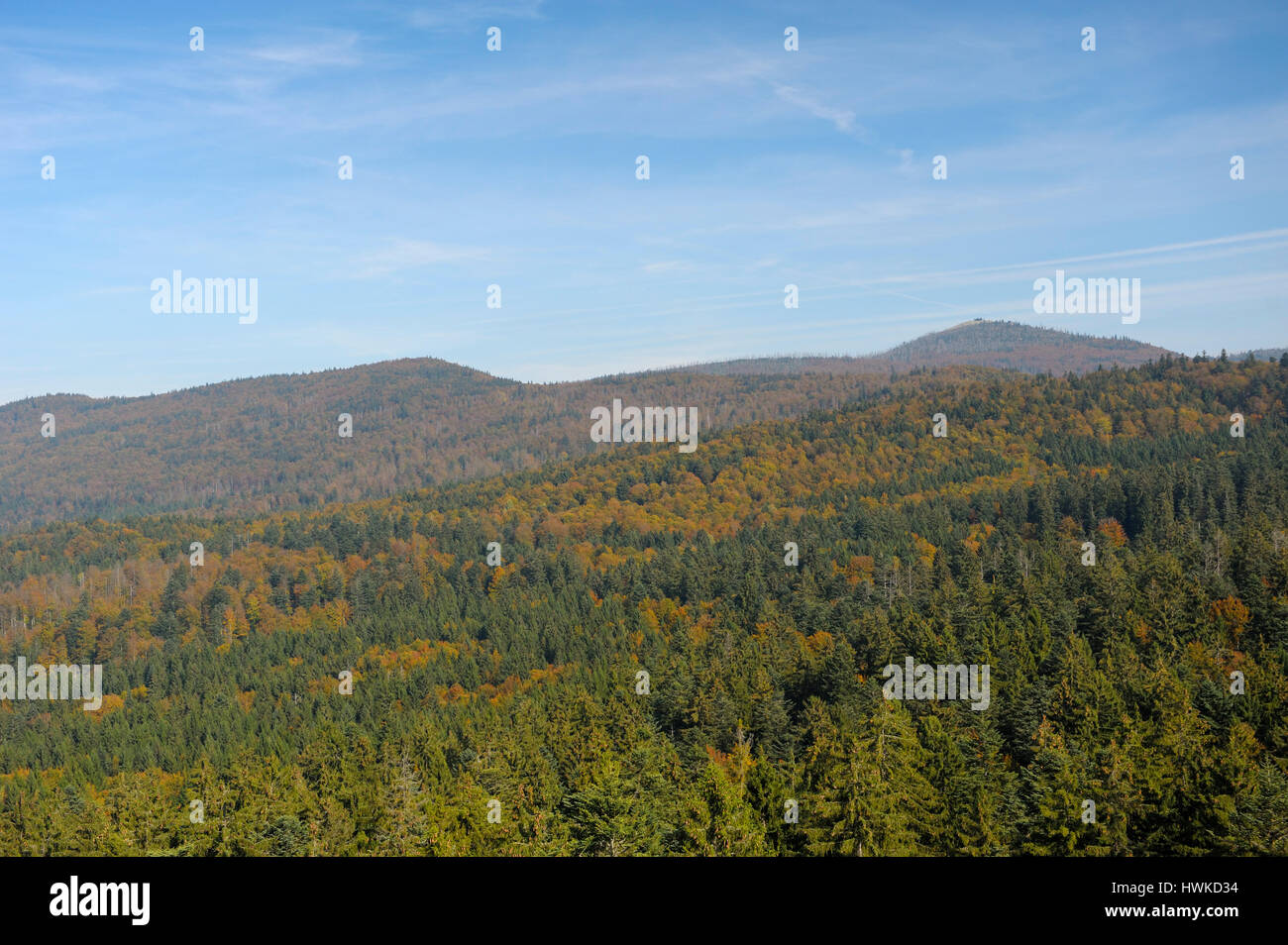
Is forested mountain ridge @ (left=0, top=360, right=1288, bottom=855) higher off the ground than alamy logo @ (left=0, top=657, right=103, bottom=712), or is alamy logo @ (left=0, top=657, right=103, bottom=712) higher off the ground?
forested mountain ridge @ (left=0, top=360, right=1288, bottom=855)
